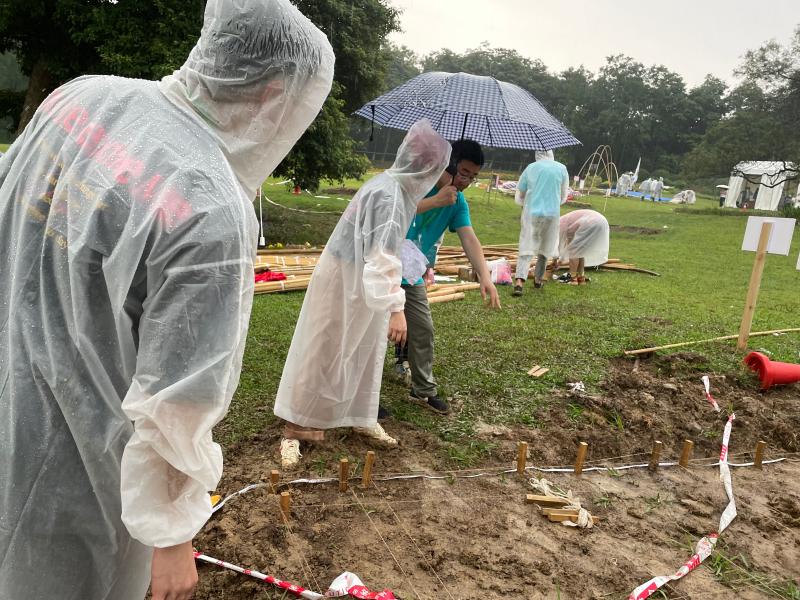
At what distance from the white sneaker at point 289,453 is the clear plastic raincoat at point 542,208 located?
5.49 meters

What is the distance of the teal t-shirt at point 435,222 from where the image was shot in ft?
13.8

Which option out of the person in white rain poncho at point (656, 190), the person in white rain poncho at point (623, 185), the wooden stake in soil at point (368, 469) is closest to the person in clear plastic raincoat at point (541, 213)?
the wooden stake in soil at point (368, 469)

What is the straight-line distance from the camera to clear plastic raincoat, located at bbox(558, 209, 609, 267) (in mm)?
9523

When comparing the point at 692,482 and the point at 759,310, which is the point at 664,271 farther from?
the point at 692,482

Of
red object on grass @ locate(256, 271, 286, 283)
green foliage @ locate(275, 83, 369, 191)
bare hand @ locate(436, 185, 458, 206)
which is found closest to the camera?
bare hand @ locate(436, 185, 458, 206)

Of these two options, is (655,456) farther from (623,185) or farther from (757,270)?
(623,185)

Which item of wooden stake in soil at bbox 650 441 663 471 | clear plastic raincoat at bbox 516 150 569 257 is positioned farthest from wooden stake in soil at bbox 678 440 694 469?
clear plastic raincoat at bbox 516 150 569 257

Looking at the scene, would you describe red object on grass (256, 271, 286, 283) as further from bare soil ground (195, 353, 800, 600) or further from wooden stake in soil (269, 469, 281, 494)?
wooden stake in soil (269, 469, 281, 494)

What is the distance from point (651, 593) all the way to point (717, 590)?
33 cm

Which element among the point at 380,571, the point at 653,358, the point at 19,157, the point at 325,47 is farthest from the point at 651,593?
the point at 653,358

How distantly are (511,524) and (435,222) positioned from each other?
2.08m

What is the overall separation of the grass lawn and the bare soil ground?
290mm

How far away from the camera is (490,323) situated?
21.6 ft

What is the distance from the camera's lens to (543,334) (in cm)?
627
